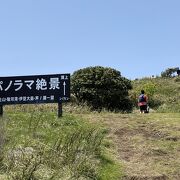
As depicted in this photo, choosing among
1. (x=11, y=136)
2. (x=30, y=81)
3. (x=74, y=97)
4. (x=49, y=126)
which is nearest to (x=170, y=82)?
(x=74, y=97)

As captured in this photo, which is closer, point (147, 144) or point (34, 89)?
point (147, 144)

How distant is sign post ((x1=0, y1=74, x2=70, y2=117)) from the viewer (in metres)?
18.9

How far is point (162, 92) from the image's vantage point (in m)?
38.4

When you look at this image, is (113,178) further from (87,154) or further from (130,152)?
(130,152)

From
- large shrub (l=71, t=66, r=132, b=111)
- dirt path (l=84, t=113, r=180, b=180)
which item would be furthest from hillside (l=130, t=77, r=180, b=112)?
dirt path (l=84, t=113, r=180, b=180)

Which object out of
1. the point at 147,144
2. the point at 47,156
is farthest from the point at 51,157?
the point at 147,144

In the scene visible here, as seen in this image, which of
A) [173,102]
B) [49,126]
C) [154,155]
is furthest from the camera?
[173,102]

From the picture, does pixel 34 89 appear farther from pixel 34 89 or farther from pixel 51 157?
pixel 51 157

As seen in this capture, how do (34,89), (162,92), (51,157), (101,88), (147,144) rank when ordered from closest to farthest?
(51,157)
(147,144)
(34,89)
(101,88)
(162,92)

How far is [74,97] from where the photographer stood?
31203 millimetres

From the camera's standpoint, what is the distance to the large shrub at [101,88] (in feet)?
97.3

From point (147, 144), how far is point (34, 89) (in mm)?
5821

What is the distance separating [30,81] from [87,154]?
8077 mm

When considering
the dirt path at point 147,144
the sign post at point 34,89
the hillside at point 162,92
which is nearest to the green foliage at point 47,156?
the dirt path at point 147,144
